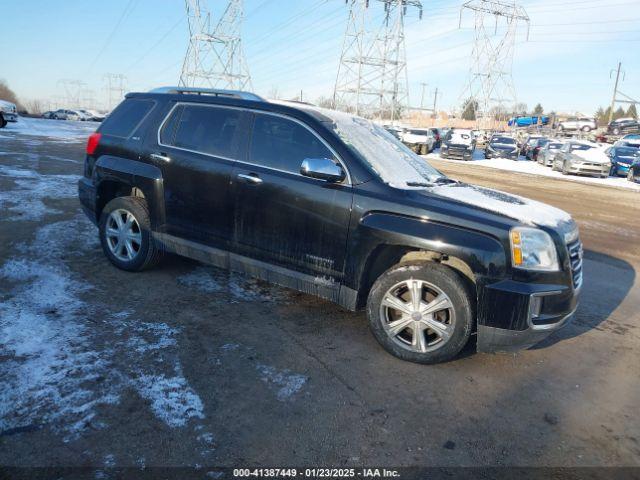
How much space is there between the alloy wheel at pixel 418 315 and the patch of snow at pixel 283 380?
32.4 inches

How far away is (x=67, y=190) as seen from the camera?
360 inches

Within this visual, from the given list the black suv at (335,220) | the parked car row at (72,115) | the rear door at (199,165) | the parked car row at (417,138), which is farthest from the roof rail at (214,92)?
the parked car row at (72,115)

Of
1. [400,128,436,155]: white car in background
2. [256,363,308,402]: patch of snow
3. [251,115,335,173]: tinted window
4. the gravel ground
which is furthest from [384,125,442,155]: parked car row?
[256,363,308,402]: patch of snow

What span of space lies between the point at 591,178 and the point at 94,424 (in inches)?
1007

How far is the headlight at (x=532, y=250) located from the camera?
125 inches

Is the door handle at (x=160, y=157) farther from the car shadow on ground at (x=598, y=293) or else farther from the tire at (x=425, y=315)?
the car shadow on ground at (x=598, y=293)

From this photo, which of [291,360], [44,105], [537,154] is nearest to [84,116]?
[537,154]

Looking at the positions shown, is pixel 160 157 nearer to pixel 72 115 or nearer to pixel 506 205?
pixel 506 205

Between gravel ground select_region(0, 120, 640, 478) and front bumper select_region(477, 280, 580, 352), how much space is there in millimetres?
325

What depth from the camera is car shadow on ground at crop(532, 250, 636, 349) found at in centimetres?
441

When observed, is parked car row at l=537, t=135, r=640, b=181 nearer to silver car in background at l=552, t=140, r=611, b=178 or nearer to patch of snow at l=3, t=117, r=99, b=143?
silver car in background at l=552, t=140, r=611, b=178

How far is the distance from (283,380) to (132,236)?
2.58 m

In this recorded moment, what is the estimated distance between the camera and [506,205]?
371 cm

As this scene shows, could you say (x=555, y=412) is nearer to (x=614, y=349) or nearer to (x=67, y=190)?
(x=614, y=349)
